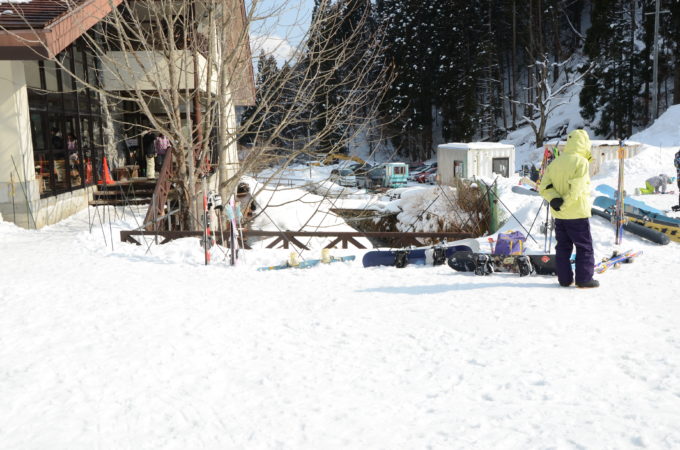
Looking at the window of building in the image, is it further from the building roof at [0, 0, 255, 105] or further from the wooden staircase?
the building roof at [0, 0, 255, 105]

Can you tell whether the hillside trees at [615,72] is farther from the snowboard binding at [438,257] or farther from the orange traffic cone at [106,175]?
the snowboard binding at [438,257]

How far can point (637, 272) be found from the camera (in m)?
6.79

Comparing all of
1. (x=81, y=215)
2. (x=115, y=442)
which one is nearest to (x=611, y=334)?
(x=115, y=442)

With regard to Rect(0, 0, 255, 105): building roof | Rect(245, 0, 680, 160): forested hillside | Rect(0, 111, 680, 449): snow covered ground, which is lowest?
Rect(0, 111, 680, 449): snow covered ground

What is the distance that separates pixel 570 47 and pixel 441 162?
29240 mm

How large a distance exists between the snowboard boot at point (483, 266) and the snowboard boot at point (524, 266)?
0.35 metres

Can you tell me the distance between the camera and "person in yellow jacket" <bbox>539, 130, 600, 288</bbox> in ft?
19.1

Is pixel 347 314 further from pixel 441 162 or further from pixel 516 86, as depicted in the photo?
pixel 516 86

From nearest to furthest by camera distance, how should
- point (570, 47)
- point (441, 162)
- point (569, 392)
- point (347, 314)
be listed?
point (569, 392)
point (347, 314)
point (441, 162)
point (570, 47)

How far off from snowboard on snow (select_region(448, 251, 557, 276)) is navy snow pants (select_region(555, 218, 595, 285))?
744mm

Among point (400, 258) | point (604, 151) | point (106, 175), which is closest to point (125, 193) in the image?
point (106, 175)

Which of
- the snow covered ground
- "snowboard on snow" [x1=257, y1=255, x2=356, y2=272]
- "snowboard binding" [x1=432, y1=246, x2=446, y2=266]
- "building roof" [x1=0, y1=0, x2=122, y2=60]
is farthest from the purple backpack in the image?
"building roof" [x1=0, y1=0, x2=122, y2=60]

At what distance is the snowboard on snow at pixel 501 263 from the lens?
22.5 ft

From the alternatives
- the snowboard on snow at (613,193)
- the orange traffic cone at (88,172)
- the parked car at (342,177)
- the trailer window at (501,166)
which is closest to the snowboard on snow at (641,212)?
the snowboard on snow at (613,193)
